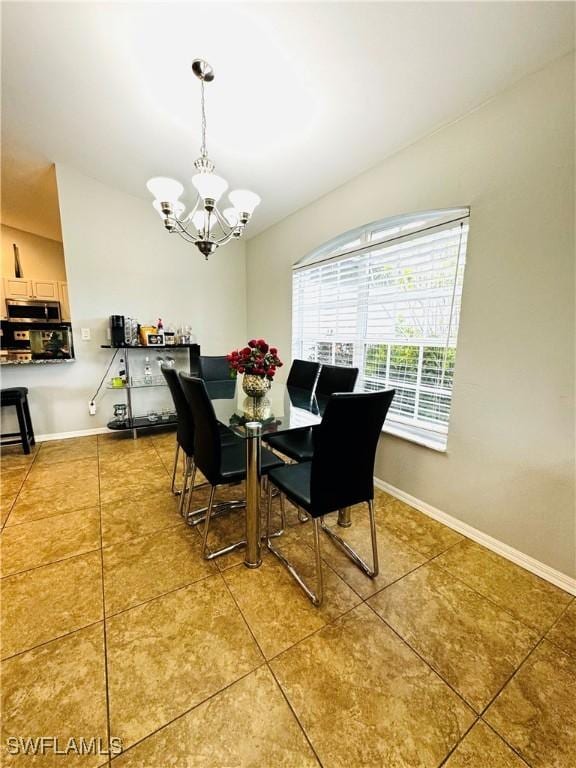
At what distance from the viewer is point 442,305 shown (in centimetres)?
Answer: 207

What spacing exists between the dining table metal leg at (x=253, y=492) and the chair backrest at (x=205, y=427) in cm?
16

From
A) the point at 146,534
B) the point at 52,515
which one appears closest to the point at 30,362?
the point at 52,515

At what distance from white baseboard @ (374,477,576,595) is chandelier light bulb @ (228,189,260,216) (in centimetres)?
238

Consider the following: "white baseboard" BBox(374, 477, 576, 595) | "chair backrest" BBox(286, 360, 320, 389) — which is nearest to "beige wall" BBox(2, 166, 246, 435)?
"chair backrest" BBox(286, 360, 320, 389)

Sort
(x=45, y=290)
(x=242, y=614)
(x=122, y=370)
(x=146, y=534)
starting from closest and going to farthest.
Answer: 1. (x=242, y=614)
2. (x=146, y=534)
3. (x=122, y=370)
4. (x=45, y=290)

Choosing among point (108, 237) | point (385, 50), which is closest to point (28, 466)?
point (108, 237)

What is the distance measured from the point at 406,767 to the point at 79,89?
12.7 ft

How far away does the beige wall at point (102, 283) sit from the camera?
3.26m

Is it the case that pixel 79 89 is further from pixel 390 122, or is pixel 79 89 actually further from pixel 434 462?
pixel 434 462

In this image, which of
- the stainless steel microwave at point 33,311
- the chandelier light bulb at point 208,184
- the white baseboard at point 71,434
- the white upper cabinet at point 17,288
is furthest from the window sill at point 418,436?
the white upper cabinet at point 17,288

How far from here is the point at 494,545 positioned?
1.79 meters

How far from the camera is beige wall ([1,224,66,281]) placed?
4816 millimetres

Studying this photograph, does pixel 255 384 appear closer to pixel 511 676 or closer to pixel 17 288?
pixel 511 676

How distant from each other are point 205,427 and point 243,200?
5.00 ft
